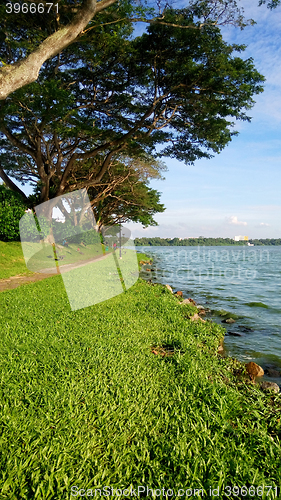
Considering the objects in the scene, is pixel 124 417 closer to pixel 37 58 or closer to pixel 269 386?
pixel 269 386

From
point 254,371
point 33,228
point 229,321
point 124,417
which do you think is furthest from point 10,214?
point 124,417

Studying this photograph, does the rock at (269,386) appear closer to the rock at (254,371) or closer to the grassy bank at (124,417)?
the grassy bank at (124,417)

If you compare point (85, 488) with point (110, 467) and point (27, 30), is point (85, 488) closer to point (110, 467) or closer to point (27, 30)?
point (110, 467)

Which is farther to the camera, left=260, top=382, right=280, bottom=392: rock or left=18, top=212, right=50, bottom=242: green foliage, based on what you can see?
left=18, top=212, right=50, bottom=242: green foliage

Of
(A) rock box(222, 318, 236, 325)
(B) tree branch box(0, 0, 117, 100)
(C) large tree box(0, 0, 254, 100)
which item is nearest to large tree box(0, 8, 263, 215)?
(C) large tree box(0, 0, 254, 100)

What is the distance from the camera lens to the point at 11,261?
50.9ft

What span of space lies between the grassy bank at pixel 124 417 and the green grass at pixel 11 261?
9344 millimetres

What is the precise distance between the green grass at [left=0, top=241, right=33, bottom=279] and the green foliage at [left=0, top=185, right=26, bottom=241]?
1132 millimetres

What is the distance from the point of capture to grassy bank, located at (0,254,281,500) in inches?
Result: 86.1

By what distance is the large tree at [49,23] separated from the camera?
22.1 feet

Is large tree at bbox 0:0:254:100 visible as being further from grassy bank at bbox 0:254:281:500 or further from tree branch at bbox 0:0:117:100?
grassy bank at bbox 0:254:281:500

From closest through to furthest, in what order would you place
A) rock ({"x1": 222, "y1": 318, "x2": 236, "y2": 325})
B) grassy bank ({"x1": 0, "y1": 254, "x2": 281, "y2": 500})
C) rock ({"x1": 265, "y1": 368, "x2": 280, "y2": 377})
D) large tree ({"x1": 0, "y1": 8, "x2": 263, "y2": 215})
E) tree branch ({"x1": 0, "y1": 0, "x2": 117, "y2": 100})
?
1. grassy bank ({"x1": 0, "y1": 254, "x2": 281, "y2": 500})
2. rock ({"x1": 265, "y1": 368, "x2": 280, "y2": 377})
3. tree branch ({"x1": 0, "y1": 0, "x2": 117, "y2": 100})
4. rock ({"x1": 222, "y1": 318, "x2": 236, "y2": 325})
5. large tree ({"x1": 0, "y1": 8, "x2": 263, "y2": 215})

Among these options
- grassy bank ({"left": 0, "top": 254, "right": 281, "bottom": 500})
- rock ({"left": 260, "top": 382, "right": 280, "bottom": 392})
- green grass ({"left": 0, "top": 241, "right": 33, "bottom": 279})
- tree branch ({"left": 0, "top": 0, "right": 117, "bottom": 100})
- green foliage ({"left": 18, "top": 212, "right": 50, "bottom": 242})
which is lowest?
rock ({"left": 260, "top": 382, "right": 280, "bottom": 392})

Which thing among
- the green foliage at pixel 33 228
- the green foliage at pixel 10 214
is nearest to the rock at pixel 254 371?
the green foliage at pixel 10 214
